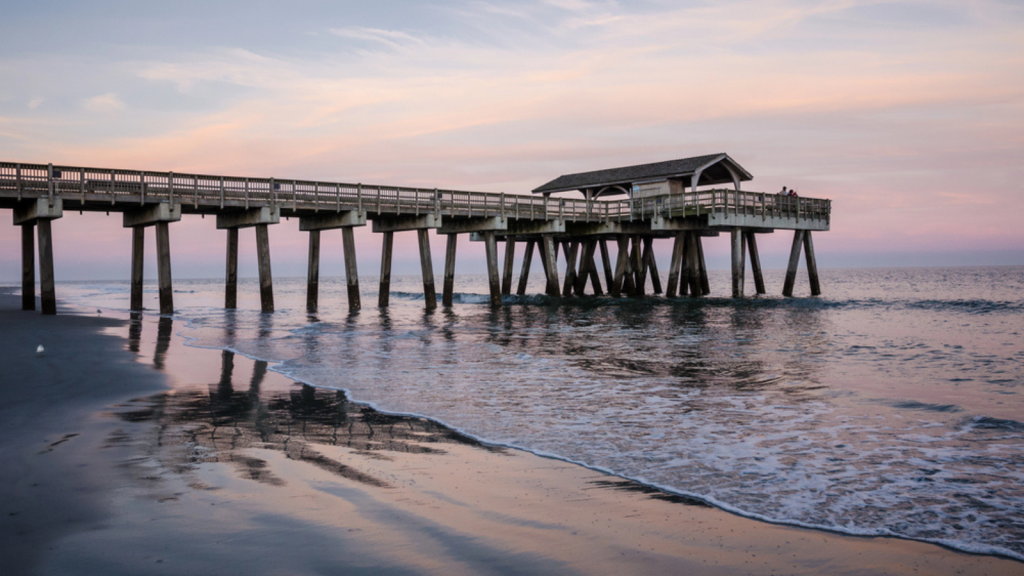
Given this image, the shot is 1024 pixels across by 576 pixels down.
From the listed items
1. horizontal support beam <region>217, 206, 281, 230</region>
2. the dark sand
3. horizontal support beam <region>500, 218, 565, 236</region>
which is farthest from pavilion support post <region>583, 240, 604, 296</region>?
the dark sand

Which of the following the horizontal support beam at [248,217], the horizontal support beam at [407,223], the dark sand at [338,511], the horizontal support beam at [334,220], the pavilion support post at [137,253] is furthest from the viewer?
the horizontal support beam at [407,223]

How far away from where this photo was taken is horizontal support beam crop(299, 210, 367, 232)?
104ft

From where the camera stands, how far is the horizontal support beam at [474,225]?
3634cm

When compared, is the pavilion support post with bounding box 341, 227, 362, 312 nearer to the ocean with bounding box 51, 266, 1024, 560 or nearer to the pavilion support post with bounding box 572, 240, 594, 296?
the ocean with bounding box 51, 266, 1024, 560

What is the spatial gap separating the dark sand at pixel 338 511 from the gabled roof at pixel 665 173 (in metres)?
32.8

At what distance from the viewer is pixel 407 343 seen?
1956cm

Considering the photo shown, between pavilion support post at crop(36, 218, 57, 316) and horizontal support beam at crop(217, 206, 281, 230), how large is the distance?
682cm

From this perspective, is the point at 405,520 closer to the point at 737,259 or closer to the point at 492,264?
the point at 492,264

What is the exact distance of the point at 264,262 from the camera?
3080 centimetres

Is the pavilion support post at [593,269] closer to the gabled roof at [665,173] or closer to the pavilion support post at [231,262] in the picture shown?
the gabled roof at [665,173]

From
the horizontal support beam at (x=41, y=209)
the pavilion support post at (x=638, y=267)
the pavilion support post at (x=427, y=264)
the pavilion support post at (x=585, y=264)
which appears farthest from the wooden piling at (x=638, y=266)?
the horizontal support beam at (x=41, y=209)

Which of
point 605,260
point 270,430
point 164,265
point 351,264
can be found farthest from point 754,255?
point 270,430

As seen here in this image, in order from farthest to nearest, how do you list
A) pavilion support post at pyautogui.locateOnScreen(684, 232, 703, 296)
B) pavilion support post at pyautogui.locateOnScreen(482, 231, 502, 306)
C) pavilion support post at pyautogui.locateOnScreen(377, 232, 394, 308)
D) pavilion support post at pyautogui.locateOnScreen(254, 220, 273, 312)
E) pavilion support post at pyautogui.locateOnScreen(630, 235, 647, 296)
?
pavilion support post at pyautogui.locateOnScreen(630, 235, 647, 296)
pavilion support post at pyautogui.locateOnScreen(684, 232, 703, 296)
pavilion support post at pyautogui.locateOnScreen(482, 231, 502, 306)
pavilion support post at pyautogui.locateOnScreen(377, 232, 394, 308)
pavilion support post at pyautogui.locateOnScreen(254, 220, 273, 312)

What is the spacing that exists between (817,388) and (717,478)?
6268mm
